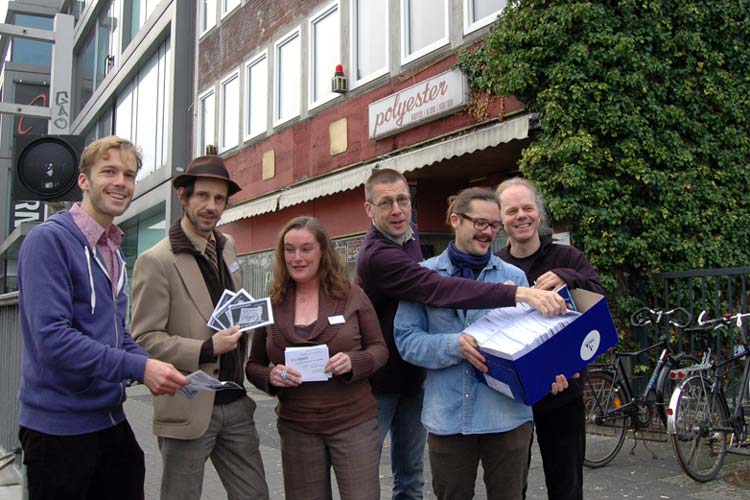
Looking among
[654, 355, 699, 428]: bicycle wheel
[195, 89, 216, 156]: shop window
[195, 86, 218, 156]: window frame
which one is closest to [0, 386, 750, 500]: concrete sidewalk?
[654, 355, 699, 428]: bicycle wheel

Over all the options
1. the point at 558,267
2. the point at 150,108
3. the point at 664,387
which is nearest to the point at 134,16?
the point at 150,108

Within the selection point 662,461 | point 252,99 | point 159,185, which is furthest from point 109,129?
point 662,461

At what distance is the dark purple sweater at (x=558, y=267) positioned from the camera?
11.6ft

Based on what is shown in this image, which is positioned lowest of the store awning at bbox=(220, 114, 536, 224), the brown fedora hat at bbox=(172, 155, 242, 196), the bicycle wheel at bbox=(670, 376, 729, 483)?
the bicycle wheel at bbox=(670, 376, 729, 483)

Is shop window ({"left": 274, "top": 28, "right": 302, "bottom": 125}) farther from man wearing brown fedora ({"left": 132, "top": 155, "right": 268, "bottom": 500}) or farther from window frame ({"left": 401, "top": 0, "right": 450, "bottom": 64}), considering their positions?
man wearing brown fedora ({"left": 132, "top": 155, "right": 268, "bottom": 500})

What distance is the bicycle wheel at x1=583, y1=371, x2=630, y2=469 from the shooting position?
21.1 ft

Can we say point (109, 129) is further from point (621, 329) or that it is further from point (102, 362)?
point (102, 362)

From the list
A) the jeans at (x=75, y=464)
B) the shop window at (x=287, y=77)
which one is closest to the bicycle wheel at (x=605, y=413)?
the jeans at (x=75, y=464)

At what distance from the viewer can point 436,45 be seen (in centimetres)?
1074

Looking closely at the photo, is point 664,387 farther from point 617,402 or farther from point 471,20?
point 471,20

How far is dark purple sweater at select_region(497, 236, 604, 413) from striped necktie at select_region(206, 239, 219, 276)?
1.51 m

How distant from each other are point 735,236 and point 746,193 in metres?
0.64

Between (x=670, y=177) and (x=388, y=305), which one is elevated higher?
(x=670, y=177)

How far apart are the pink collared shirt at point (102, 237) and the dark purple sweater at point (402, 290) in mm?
1173
